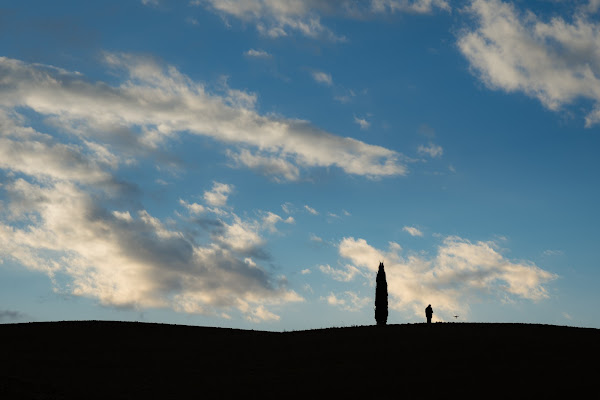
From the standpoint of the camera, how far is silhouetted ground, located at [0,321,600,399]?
24391mm

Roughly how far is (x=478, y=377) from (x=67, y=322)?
3225 centimetres

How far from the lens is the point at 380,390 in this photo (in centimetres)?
2395

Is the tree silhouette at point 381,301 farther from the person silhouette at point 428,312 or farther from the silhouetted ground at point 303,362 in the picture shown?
the silhouetted ground at point 303,362

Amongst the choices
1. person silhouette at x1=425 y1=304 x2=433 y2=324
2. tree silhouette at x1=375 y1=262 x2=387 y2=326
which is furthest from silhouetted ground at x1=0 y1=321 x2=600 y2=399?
tree silhouette at x1=375 y1=262 x2=387 y2=326

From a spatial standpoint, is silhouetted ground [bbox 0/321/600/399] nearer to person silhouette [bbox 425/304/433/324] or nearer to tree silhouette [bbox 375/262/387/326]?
person silhouette [bbox 425/304/433/324]

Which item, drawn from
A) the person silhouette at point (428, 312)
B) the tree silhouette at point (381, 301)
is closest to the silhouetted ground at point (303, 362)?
the person silhouette at point (428, 312)

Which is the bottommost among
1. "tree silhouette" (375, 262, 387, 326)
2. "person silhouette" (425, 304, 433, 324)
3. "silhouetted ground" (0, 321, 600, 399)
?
"silhouetted ground" (0, 321, 600, 399)

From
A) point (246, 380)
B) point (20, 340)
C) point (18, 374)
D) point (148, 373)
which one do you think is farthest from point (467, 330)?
point (20, 340)

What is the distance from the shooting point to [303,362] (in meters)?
29.8

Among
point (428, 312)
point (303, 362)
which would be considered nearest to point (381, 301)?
point (428, 312)

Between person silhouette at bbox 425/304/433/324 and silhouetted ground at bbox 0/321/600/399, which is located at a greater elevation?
person silhouette at bbox 425/304/433/324

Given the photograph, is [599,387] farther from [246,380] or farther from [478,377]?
[246,380]

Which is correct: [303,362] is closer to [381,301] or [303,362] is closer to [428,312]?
[428,312]

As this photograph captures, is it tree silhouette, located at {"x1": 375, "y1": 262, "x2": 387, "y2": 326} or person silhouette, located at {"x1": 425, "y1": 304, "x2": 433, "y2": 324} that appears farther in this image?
tree silhouette, located at {"x1": 375, "y1": 262, "x2": 387, "y2": 326}
